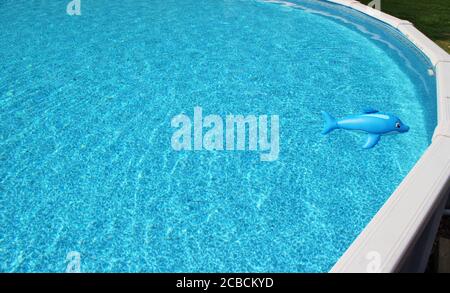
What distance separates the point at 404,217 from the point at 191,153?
2.90m

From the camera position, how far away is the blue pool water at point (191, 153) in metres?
4.07

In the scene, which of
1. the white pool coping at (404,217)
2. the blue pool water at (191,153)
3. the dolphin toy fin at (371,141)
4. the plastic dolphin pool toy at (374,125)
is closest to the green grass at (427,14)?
the blue pool water at (191,153)

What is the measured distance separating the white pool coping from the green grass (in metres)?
4.86

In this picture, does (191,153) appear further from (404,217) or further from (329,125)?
(404,217)

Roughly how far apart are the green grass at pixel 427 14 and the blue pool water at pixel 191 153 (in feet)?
2.88

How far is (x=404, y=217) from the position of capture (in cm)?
304

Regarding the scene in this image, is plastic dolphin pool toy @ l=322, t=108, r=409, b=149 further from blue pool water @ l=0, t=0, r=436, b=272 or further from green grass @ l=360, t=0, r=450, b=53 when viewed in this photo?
green grass @ l=360, t=0, r=450, b=53

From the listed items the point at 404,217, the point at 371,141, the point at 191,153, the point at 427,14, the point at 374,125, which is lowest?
the point at 191,153

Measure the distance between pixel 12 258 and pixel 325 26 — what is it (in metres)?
8.15

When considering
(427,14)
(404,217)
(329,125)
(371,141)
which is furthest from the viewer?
(427,14)

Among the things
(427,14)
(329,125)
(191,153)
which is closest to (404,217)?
(329,125)

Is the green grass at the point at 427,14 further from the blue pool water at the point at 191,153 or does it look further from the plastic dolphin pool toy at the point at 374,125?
the plastic dolphin pool toy at the point at 374,125
